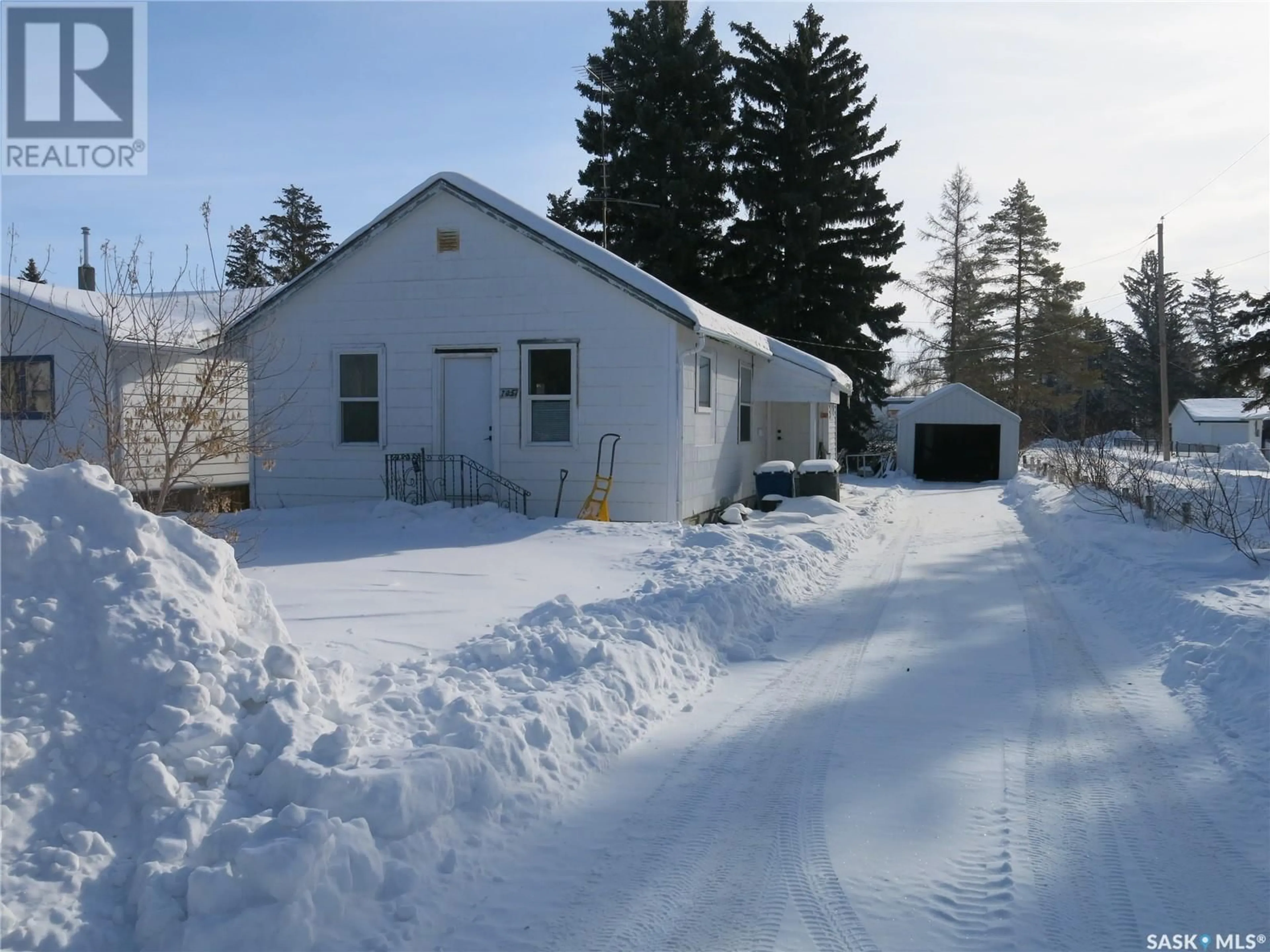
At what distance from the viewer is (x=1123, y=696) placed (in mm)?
6586

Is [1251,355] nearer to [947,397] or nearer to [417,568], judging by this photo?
[947,397]

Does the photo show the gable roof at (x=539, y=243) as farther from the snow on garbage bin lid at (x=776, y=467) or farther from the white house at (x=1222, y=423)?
the white house at (x=1222, y=423)

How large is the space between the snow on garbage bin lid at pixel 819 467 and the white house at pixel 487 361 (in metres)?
3.09

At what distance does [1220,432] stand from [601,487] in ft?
173

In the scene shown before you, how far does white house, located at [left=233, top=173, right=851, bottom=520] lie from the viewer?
14.1 metres

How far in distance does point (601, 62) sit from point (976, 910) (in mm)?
37975

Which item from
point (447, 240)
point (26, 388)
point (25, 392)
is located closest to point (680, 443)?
point (447, 240)

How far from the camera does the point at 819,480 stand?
61.1 ft

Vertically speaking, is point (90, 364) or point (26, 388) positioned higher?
point (90, 364)

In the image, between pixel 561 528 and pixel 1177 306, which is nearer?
pixel 561 528

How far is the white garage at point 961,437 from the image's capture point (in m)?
31.0

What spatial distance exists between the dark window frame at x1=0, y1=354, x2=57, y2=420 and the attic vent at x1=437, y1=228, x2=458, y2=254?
5704 mm

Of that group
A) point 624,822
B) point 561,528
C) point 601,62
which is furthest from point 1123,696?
point 601,62

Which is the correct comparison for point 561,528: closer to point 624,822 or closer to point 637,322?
point 637,322
